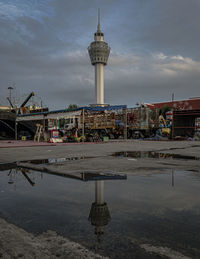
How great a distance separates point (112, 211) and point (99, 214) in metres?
0.22

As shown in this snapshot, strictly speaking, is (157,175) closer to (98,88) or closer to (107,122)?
(107,122)

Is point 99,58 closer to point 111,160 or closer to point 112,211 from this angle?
point 111,160

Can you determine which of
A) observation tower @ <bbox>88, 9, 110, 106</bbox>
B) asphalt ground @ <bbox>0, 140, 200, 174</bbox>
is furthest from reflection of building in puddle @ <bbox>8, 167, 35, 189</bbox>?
observation tower @ <bbox>88, 9, 110, 106</bbox>

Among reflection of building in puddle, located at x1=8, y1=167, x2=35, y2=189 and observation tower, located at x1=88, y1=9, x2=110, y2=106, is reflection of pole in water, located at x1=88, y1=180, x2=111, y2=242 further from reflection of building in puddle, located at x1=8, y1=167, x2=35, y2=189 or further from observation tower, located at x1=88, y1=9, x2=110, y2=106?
observation tower, located at x1=88, y1=9, x2=110, y2=106

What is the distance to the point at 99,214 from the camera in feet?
10.4

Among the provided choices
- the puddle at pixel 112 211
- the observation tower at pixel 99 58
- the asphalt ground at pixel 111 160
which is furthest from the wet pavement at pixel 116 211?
the observation tower at pixel 99 58

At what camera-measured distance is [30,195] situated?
13.7 ft

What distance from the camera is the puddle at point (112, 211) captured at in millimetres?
2395

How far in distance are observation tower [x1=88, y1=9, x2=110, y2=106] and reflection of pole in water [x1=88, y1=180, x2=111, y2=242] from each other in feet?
342

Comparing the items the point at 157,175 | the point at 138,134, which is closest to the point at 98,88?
the point at 138,134

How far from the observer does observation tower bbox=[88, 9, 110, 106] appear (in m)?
108

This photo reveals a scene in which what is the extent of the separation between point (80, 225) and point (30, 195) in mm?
1770

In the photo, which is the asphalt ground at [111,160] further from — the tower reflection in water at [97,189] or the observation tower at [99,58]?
the observation tower at [99,58]

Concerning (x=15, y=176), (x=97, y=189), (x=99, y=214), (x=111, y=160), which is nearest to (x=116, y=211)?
(x=99, y=214)
